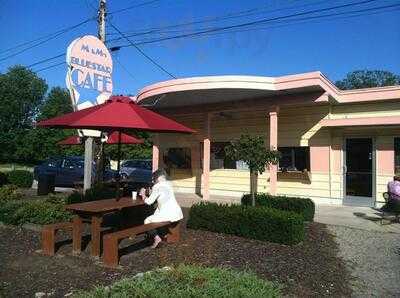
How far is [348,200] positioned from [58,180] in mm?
13872

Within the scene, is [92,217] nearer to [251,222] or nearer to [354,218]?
[251,222]

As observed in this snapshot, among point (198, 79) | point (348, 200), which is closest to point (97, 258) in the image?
point (198, 79)

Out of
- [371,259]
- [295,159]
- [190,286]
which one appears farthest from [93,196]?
[295,159]

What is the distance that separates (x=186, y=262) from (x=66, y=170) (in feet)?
56.1

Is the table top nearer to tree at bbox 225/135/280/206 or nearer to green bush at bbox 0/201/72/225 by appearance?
green bush at bbox 0/201/72/225

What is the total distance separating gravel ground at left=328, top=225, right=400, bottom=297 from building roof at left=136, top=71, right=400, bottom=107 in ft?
13.2

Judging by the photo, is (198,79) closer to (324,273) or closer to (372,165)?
(372,165)

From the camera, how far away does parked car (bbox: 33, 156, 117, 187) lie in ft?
74.4

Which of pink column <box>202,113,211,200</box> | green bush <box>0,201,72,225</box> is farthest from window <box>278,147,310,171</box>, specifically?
green bush <box>0,201,72,225</box>

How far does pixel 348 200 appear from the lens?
1467 cm

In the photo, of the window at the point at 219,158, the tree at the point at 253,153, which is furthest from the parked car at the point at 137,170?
the tree at the point at 253,153

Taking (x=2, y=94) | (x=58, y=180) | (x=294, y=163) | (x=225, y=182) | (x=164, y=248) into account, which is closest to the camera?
(x=164, y=248)

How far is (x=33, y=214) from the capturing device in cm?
1023

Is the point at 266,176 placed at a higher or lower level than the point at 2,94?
lower
